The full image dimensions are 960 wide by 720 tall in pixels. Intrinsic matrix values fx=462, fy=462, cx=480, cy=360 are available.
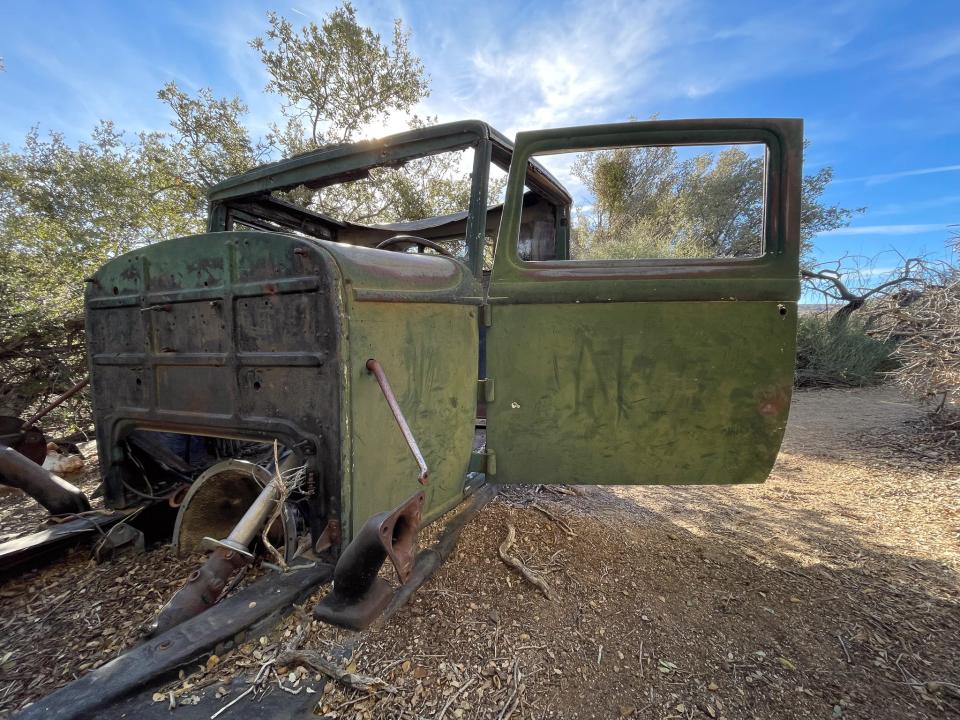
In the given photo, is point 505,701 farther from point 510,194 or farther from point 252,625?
point 510,194

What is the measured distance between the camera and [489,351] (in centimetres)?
217

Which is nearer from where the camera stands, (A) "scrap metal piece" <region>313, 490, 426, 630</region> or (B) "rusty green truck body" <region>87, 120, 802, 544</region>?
(A) "scrap metal piece" <region>313, 490, 426, 630</region>

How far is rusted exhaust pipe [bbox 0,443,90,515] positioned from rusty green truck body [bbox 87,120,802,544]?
0.90 feet

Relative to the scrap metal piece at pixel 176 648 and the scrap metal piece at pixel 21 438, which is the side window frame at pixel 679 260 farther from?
the scrap metal piece at pixel 21 438

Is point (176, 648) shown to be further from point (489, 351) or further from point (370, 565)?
point (489, 351)

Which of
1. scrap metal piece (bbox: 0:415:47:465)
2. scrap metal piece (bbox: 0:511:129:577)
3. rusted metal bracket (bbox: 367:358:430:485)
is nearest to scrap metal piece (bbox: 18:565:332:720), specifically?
rusted metal bracket (bbox: 367:358:430:485)

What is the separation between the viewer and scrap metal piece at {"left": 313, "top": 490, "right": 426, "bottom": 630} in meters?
1.15

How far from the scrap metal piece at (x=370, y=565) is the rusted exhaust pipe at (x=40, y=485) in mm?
1869

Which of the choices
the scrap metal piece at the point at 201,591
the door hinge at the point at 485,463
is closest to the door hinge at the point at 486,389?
the door hinge at the point at 485,463

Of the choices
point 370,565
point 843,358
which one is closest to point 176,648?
point 370,565

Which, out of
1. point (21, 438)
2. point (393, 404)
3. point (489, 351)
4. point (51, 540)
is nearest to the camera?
point (393, 404)

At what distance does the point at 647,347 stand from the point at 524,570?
48.1 inches

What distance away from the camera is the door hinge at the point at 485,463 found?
2209 millimetres

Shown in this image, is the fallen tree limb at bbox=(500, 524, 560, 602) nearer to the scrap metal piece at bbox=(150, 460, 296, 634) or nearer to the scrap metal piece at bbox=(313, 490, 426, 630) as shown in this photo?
the scrap metal piece at bbox=(313, 490, 426, 630)
